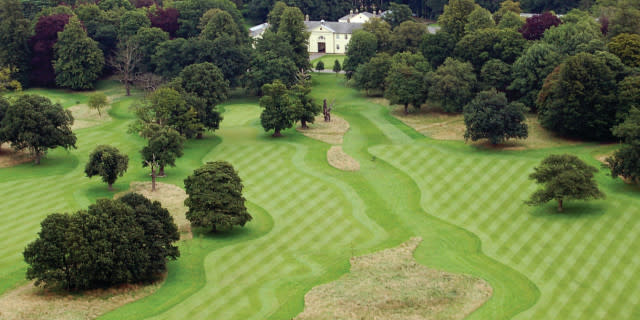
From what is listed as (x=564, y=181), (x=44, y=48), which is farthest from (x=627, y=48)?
(x=44, y=48)

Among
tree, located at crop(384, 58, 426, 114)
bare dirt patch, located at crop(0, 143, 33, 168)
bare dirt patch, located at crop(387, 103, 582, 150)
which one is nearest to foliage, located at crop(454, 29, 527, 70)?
tree, located at crop(384, 58, 426, 114)

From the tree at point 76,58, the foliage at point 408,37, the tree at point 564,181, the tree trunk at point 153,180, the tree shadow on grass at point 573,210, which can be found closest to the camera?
the tree at point 564,181

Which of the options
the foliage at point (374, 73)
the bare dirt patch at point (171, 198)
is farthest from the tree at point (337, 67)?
the bare dirt patch at point (171, 198)

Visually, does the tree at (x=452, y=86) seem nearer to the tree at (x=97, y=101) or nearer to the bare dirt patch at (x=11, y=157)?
the tree at (x=97, y=101)

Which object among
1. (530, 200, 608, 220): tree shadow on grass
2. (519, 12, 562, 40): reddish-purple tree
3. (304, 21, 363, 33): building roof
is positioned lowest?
(530, 200, 608, 220): tree shadow on grass

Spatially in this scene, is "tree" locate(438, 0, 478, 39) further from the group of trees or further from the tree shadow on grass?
the tree shadow on grass

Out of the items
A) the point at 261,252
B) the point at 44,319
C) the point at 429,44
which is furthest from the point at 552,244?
the point at 429,44
